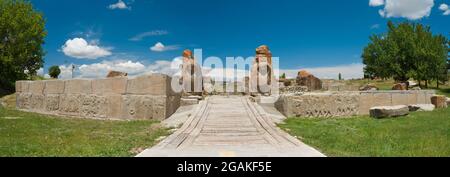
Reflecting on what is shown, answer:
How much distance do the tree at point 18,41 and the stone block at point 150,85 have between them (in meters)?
23.8

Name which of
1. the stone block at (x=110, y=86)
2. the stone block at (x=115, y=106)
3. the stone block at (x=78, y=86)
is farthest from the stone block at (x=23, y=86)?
the stone block at (x=115, y=106)

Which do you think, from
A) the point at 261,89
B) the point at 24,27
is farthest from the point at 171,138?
the point at 24,27

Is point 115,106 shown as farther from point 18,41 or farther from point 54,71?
point 54,71

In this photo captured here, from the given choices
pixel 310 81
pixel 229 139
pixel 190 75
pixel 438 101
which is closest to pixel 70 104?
pixel 190 75

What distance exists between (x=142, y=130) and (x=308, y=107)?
7.31 metres

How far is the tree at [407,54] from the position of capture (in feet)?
127

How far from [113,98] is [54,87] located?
5.09m

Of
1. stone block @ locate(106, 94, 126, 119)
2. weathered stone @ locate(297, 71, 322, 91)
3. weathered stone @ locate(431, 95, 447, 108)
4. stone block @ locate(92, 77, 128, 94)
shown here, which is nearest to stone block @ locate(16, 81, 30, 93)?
stone block @ locate(92, 77, 128, 94)

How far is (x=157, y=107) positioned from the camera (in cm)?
1317

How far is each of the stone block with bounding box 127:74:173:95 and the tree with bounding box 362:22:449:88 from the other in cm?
3463

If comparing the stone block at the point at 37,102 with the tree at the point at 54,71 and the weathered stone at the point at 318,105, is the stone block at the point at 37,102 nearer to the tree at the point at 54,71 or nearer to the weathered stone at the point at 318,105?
A: the weathered stone at the point at 318,105
